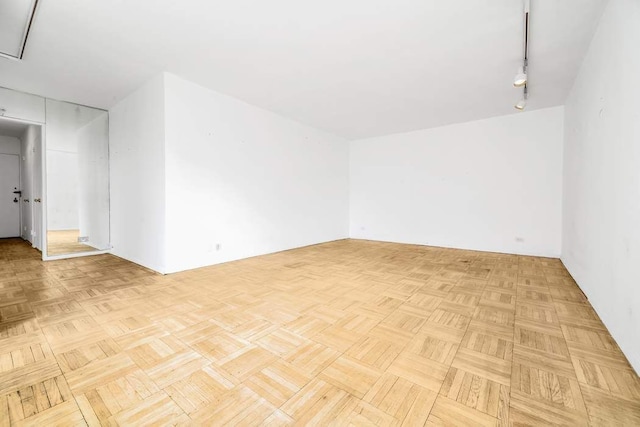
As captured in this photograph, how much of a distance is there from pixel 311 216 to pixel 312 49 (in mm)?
3511

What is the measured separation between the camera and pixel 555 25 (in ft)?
7.82

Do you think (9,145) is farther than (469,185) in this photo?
Yes

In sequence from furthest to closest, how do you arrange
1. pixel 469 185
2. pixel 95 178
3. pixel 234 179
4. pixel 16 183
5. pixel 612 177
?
pixel 16 183 < pixel 469 185 < pixel 95 178 < pixel 234 179 < pixel 612 177

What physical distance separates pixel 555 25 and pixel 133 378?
13.5ft

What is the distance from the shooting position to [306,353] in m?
1.63

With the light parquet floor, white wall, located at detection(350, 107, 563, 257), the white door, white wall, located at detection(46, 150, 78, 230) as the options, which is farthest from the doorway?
white wall, located at detection(350, 107, 563, 257)

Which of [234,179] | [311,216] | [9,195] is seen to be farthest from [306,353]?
[9,195]

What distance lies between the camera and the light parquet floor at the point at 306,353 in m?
1.18

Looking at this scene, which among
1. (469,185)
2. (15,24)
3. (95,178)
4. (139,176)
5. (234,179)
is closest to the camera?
(15,24)

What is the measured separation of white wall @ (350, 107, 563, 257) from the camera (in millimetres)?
4570

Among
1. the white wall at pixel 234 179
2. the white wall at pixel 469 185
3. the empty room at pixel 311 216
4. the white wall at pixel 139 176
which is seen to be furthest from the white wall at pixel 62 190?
the white wall at pixel 469 185

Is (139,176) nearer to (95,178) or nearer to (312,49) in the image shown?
(95,178)

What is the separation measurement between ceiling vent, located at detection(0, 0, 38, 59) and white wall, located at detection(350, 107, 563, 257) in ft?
18.8

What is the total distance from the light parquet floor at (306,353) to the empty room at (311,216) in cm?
2
